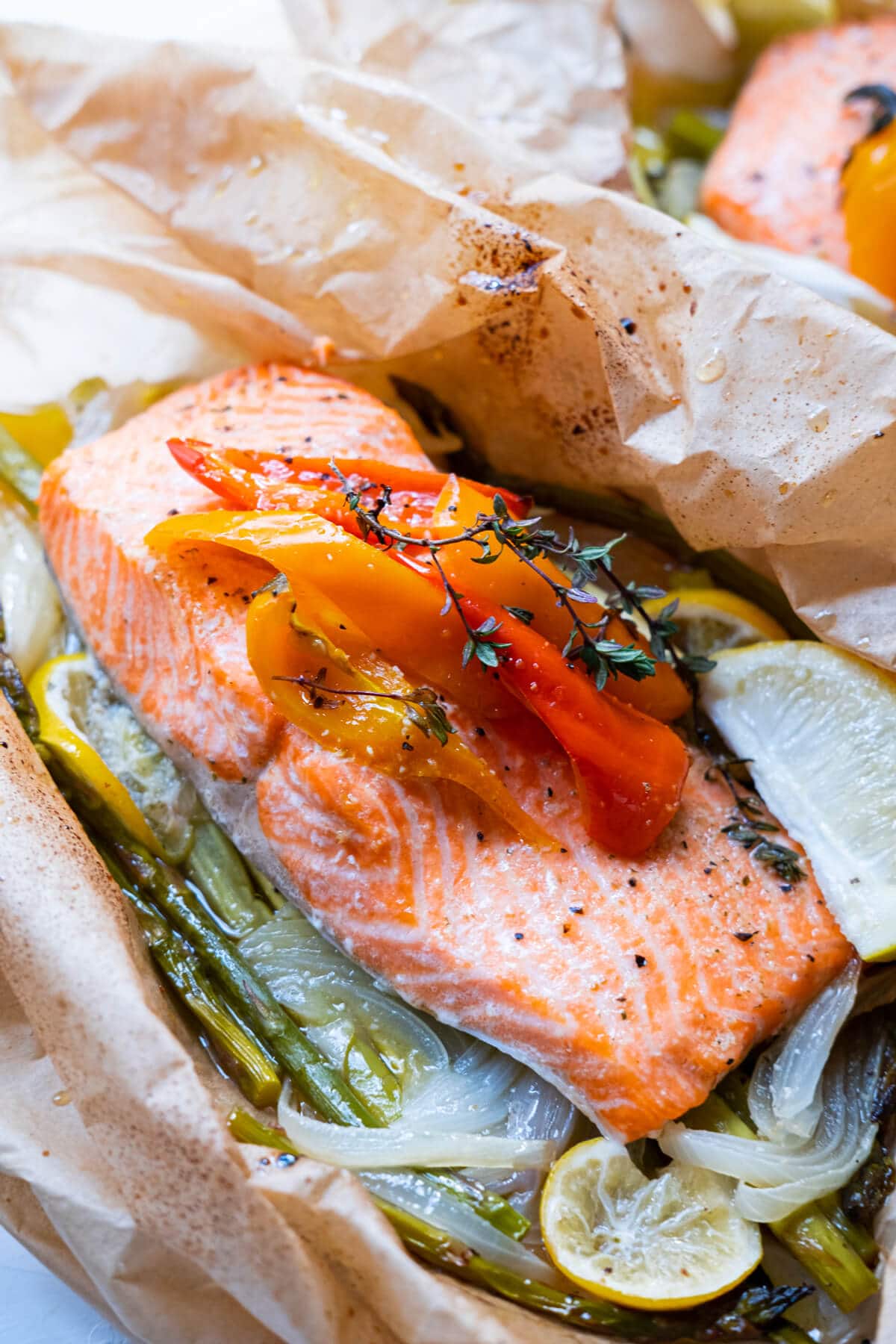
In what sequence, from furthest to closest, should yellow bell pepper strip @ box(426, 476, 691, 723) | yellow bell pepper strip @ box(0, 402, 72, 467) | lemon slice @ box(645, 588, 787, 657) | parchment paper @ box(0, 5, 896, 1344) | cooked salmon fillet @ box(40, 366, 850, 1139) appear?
yellow bell pepper strip @ box(0, 402, 72, 467) → lemon slice @ box(645, 588, 787, 657) → yellow bell pepper strip @ box(426, 476, 691, 723) → cooked salmon fillet @ box(40, 366, 850, 1139) → parchment paper @ box(0, 5, 896, 1344)

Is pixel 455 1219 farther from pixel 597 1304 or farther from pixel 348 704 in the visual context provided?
pixel 348 704

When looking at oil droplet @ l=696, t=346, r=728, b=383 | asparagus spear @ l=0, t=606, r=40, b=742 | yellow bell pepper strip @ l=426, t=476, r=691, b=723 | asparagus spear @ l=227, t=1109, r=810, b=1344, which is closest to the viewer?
asparagus spear @ l=227, t=1109, r=810, b=1344

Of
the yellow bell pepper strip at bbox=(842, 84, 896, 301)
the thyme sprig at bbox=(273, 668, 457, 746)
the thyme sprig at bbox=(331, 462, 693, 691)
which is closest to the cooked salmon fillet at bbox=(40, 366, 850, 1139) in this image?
the thyme sprig at bbox=(273, 668, 457, 746)

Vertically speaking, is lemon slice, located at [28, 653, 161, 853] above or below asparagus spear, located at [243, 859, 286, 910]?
above

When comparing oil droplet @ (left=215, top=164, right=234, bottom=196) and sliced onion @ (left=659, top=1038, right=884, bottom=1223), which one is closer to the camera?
sliced onion @ (left=659, top=1038, right=884, bottom=1223)

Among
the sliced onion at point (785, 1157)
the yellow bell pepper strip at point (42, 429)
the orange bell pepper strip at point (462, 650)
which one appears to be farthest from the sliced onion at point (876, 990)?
the yellow bell pepper strip at point (42, 429)

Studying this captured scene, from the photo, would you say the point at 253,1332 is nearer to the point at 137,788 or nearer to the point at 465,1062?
the point at 465,1062

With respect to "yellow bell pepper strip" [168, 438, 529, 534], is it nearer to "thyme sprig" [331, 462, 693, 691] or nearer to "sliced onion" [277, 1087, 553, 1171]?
"thyme sprig" [331, 462, 693, 691]
